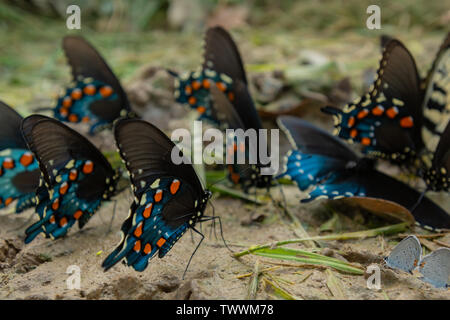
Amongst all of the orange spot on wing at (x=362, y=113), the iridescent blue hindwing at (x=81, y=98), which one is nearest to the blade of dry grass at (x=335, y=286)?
the orange spot on wing at (x=362, y=113)

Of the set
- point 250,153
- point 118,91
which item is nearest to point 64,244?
point 250,153

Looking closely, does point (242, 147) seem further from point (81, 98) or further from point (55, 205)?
point (81, 98)

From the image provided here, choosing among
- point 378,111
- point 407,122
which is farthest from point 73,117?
point 407,122

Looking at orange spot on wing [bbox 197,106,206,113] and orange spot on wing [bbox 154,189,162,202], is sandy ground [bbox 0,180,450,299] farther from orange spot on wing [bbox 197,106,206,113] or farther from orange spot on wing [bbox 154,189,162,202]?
orange spot on wing [bbox 197,106,206,113]

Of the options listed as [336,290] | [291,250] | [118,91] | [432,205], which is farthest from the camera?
[118,91]

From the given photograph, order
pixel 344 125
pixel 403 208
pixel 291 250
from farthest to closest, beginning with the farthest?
pixel 344 125, pixel 403 208, pixel 291 250

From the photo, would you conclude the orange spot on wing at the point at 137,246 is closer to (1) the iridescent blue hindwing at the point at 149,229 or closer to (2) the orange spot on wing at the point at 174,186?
(1) the iridescent blue hindwing at the point at 149,229

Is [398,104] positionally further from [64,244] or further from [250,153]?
[64,244]
